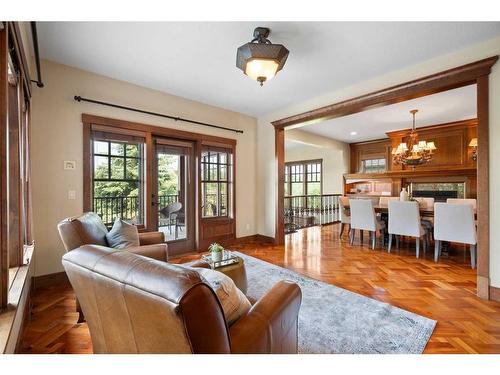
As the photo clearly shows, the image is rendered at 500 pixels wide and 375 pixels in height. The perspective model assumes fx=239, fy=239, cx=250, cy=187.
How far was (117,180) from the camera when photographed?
344cm

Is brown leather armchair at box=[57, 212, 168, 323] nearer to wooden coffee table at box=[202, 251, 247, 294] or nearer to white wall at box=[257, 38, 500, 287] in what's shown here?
wooden coffee table at box=[202, 251, 247, 294]

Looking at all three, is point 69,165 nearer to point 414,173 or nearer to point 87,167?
point 87,167

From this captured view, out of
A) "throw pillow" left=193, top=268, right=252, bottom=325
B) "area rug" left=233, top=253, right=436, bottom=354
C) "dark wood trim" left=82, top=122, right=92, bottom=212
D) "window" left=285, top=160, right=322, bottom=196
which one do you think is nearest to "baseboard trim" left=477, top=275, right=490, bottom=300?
"area rug" left=233, top=253, right=436, bottom=354

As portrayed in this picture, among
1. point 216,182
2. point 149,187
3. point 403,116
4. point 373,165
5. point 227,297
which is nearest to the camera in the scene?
point 227,297

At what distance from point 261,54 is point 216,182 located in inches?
108

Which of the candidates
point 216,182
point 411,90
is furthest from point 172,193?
point 411,90

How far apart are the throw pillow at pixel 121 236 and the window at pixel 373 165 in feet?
24.6

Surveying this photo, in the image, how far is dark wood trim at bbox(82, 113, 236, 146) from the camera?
3213 millimetres

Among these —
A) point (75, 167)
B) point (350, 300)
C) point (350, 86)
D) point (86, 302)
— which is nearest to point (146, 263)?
point (86, 302)

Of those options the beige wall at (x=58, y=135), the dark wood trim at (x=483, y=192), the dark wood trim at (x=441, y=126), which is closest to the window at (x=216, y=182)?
the beige wall at (x=58, y=135)

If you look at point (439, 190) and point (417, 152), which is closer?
point (417, 152)

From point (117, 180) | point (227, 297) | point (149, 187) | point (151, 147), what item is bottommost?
point (227, 297)

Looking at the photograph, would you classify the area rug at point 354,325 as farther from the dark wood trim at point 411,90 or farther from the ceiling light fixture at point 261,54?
the dark wood trim at point 411,90

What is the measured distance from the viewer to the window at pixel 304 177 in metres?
9.06
